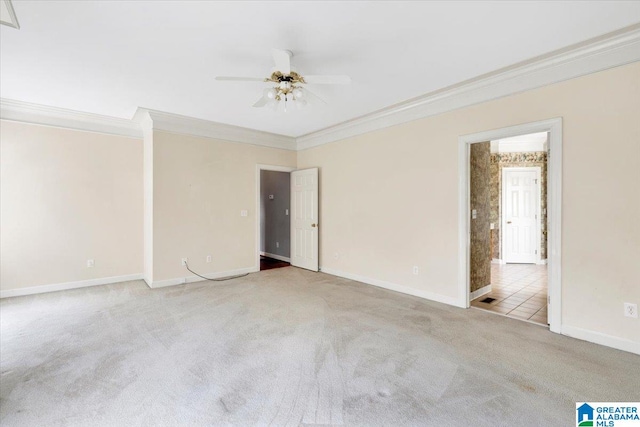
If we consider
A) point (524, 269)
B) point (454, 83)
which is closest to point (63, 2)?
point (454, 83)

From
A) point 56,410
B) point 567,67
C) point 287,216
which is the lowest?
point 56,410

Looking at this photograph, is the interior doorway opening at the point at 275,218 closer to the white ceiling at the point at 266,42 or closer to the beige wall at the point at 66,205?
the beige wall at the point at 66,205

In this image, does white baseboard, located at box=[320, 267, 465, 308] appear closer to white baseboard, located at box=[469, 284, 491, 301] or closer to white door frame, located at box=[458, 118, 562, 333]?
white baseboard, located at box=[469, 284, 491, 301]

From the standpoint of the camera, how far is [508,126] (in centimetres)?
317

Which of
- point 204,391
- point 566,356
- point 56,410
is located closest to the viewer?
point 56,410

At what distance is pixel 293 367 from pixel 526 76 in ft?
11.7

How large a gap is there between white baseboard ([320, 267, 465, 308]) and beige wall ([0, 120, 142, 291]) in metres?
3.48

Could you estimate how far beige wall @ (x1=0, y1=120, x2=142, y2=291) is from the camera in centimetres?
401

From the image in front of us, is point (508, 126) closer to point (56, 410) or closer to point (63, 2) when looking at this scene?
point (63, 2)

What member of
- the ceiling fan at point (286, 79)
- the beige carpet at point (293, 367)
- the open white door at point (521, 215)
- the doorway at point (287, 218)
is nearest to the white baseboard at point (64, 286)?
the beige carpet at point (293, 367)

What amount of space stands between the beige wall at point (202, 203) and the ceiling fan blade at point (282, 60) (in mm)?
2870

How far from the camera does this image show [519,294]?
4.22 m

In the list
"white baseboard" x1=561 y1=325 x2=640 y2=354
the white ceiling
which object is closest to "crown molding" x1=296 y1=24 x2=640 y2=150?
the white ceiling

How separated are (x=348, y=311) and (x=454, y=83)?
2.91m
